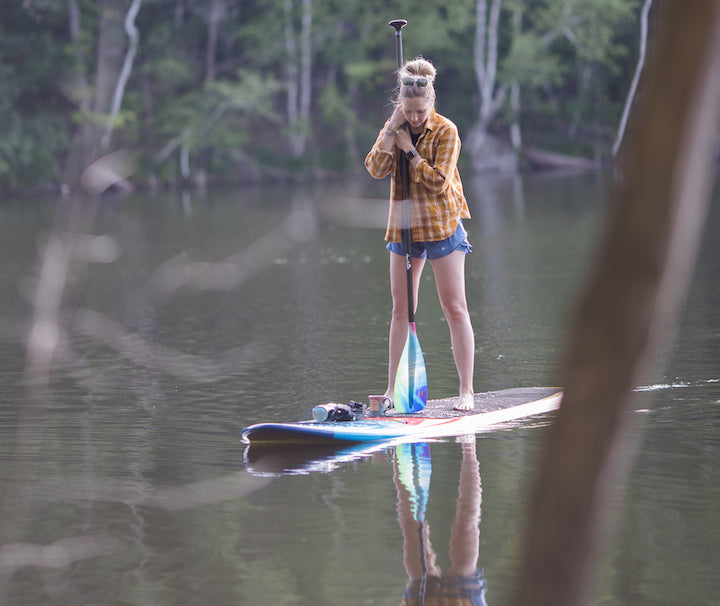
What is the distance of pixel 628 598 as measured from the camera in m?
3.30

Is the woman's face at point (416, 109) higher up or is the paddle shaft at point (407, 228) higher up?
the woman's face at point (416, 109)

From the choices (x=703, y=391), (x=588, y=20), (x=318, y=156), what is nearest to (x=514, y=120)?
(x=588, y=20)

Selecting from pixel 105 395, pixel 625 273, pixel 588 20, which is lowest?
pixel 105 395

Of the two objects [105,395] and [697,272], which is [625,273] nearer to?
[105,395]

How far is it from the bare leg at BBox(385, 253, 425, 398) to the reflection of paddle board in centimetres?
29

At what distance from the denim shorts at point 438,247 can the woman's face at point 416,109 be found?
583mm

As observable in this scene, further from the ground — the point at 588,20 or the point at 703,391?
the point at 588,20

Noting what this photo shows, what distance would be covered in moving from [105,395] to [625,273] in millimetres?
5857

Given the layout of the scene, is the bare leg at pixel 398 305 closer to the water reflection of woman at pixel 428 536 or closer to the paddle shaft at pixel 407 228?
the paddle shaft at pixel 407 228

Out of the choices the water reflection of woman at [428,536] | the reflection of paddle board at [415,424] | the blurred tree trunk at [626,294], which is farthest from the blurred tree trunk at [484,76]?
the blurred tree trunk at [626,294]

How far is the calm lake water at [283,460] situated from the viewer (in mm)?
3502

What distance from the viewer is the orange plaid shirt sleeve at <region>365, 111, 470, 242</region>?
18.1 feet

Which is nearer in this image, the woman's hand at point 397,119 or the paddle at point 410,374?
the woman's hand at point 397,119

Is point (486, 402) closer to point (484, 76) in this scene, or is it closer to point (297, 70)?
point (297, 70)
